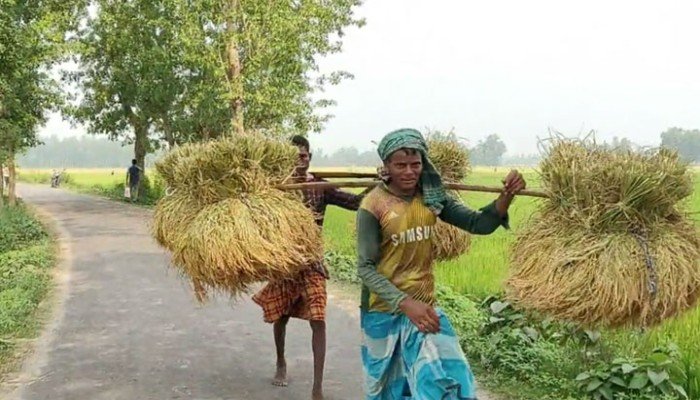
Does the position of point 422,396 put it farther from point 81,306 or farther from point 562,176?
point 81,306

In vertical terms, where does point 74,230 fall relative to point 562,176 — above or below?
below

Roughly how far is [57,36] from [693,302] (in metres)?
12.3

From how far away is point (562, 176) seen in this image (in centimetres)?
322

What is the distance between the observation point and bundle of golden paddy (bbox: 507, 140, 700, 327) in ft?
9.90

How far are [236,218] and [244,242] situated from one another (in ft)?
0.51

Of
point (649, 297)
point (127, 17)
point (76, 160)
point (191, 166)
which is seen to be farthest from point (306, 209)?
point (76, 160)

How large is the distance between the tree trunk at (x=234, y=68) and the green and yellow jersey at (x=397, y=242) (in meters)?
12.1

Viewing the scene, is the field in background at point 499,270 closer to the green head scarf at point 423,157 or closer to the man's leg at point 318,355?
the green head scarf at point 423,157

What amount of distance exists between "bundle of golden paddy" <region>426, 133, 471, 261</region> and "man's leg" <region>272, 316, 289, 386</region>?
3.78 feet

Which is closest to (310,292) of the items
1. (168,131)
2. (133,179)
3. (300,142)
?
(300,142)

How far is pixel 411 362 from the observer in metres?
3.16

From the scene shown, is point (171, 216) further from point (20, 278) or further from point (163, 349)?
point (20, 278)

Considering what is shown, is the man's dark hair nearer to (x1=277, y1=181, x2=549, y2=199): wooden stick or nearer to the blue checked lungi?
(x1=277, y1=181, x2=549, y2=199): wooden stick

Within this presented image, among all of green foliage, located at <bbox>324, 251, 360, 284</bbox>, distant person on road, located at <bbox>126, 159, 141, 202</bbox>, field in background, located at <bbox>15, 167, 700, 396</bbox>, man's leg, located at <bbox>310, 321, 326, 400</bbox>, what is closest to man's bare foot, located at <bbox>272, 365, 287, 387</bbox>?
man's leg, located at <bbox>310, 321, 326, 400</bbox>
